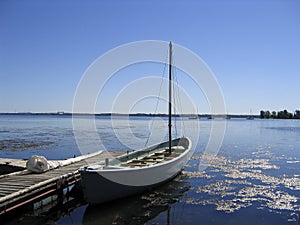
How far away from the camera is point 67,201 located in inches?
471

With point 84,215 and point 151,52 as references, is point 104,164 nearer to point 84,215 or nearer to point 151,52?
point 84,215

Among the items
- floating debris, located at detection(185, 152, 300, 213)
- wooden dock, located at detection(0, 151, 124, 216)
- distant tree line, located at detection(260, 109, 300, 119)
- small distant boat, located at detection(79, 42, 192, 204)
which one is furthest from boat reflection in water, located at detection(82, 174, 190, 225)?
distant tree line, located at detection(260, 109, 300, 119)

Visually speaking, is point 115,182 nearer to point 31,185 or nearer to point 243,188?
point 31,185

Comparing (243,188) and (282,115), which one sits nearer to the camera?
(243,188)

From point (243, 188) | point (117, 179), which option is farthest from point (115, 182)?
point (243, 188)

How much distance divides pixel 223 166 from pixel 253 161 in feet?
11.6

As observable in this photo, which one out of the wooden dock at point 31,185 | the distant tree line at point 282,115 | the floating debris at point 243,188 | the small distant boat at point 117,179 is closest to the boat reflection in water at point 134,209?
the small distant boat at point 117,179

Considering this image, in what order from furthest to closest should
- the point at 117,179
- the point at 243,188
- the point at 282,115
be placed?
the point at 282,115
the point at 243,188
the point at 117,179

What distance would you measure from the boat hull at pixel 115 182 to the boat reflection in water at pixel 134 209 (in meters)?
0.28

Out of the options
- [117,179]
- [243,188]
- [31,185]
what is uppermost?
[117,179]

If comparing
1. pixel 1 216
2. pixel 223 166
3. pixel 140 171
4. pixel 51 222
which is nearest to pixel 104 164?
pixel 140 171

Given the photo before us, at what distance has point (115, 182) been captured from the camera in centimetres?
1048

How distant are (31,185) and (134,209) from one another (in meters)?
3.83

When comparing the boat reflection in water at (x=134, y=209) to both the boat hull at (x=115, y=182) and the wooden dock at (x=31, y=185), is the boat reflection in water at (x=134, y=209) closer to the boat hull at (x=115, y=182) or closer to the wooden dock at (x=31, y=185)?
the boat hull at (x=115, y=182)
